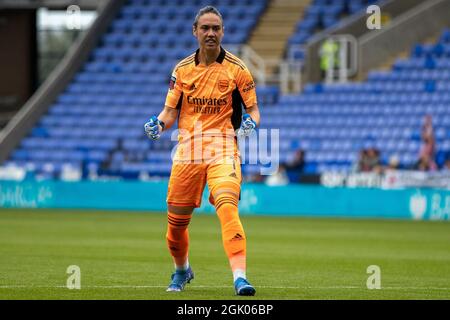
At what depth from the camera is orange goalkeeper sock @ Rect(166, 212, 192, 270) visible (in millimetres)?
10867

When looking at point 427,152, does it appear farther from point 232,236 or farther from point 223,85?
point 232,236

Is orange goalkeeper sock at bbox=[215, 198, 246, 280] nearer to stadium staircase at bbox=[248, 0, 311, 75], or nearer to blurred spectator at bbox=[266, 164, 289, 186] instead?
blurred spectator at bbox=[266, 164, 289, 186]

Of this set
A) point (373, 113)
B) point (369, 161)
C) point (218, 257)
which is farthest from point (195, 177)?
point (373, 113)

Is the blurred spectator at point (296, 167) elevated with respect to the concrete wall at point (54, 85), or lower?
lower

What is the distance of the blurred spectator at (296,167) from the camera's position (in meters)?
30.6

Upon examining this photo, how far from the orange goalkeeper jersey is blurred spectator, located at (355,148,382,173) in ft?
60.0

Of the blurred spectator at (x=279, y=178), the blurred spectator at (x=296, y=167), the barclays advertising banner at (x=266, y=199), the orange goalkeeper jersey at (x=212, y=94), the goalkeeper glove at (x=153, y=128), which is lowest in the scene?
the barclays advertising banner at (x=266, y=199)

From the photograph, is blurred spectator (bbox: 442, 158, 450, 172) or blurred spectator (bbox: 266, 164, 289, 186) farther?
blurred spectator (bbox: 266, 164, 289, 186)

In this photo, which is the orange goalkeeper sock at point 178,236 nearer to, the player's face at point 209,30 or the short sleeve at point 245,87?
the short sleeve at point 245,87

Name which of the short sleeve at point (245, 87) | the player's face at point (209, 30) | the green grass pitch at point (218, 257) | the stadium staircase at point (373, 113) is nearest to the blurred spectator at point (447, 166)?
the stadium staircase at point (373, 113)

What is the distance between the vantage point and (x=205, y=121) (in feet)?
35.6

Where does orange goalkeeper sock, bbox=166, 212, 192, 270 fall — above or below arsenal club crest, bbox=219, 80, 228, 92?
below

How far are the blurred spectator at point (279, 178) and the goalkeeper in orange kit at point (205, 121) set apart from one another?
768 inches

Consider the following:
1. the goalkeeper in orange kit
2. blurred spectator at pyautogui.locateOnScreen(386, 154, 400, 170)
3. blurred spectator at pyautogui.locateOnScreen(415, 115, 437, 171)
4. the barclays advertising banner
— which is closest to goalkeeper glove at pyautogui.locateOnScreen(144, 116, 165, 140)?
the goalkeeper in orange kit
